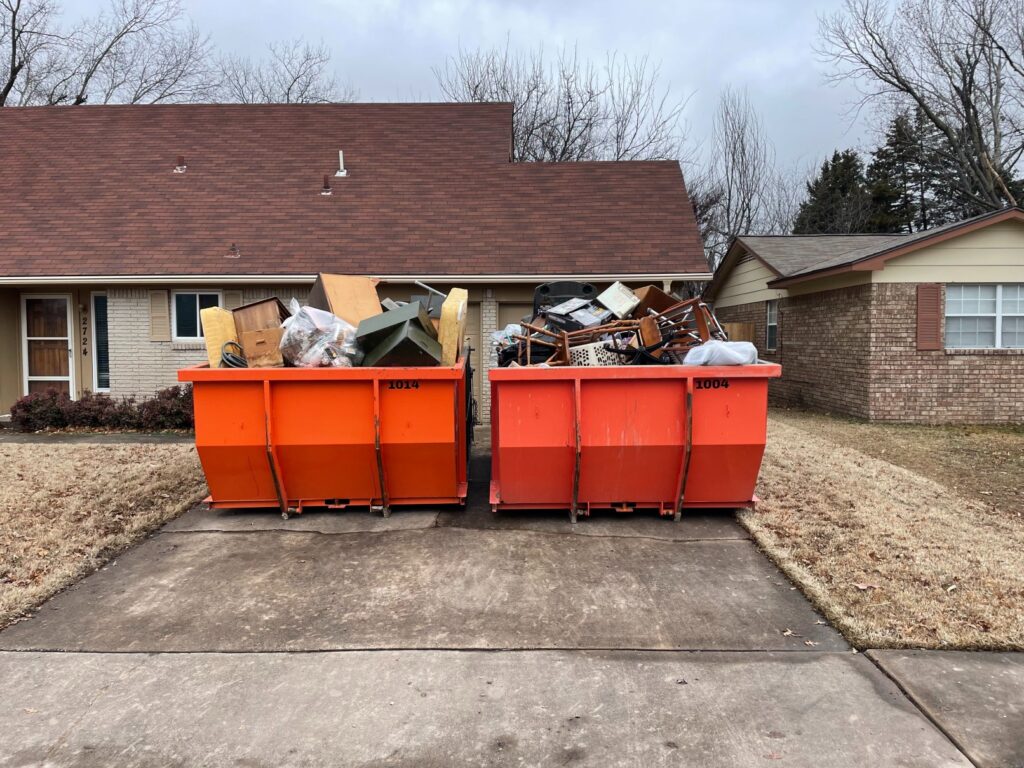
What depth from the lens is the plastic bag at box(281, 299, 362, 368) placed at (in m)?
5.99

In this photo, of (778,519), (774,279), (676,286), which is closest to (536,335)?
(778,519)

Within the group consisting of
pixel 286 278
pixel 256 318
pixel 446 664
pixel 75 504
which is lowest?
pixel 446 664

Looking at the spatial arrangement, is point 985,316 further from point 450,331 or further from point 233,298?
point 233,298

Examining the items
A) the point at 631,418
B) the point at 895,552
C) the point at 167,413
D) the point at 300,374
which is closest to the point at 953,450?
the point at 895,552

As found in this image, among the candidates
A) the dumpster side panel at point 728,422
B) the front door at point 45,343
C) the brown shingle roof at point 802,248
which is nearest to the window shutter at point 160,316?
the front door at point 45,343

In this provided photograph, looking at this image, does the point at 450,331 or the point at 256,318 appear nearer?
the point at 450,331

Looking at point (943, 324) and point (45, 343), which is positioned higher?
point (943, 324)

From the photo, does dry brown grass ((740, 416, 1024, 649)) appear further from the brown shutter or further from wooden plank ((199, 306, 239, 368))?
wooden plank ((199, 306, 239, 368))

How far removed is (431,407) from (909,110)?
105 feet

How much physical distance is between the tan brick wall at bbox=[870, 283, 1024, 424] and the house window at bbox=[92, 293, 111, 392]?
13580 mm

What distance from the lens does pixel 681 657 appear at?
12.1 ft

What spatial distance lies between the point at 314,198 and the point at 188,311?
3.21 meters

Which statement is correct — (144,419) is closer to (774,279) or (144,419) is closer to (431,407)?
(431,407)

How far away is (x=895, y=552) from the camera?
17.2 ft
